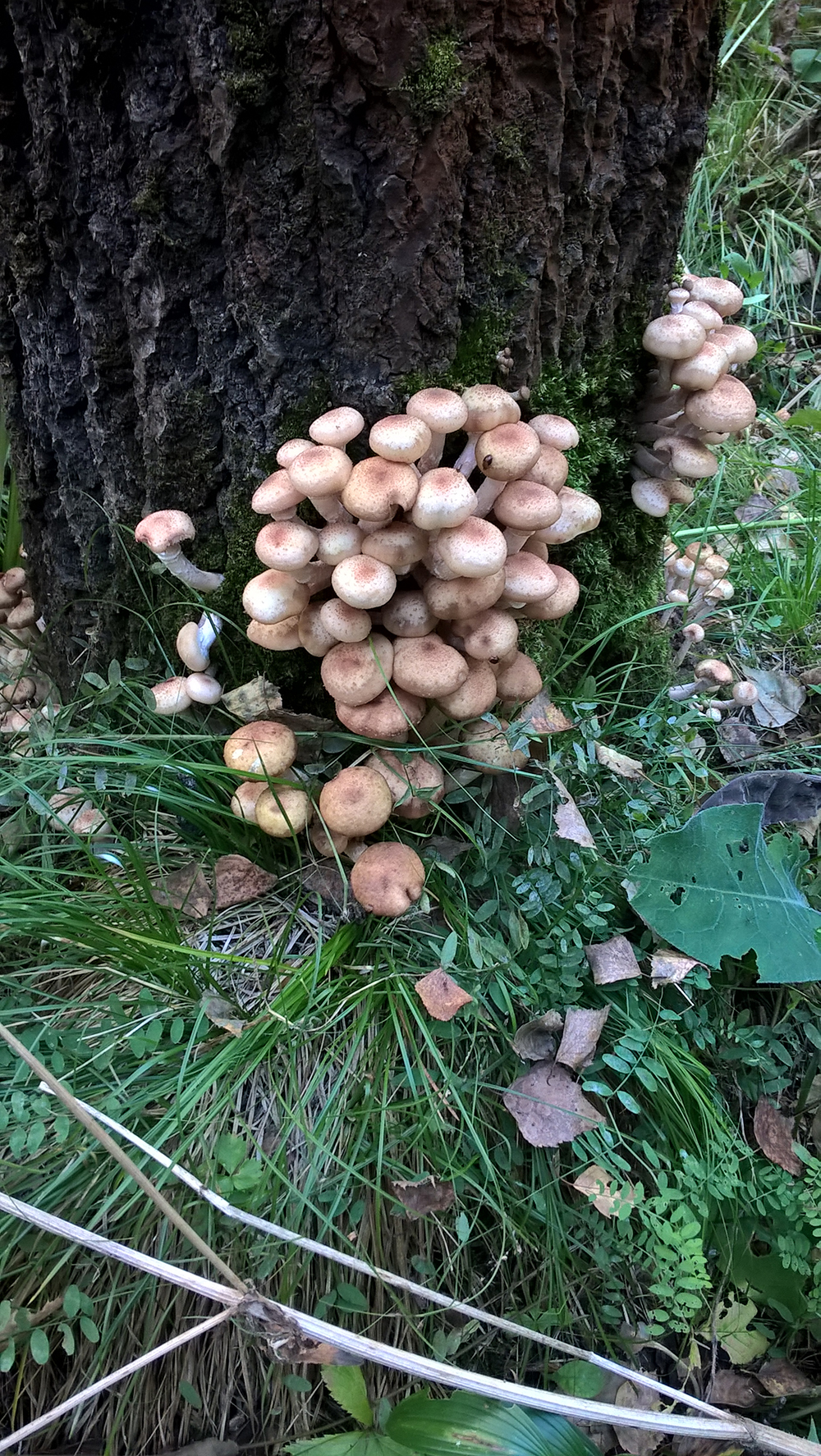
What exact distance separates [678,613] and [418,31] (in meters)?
2.25

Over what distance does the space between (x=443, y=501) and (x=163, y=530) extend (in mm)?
838

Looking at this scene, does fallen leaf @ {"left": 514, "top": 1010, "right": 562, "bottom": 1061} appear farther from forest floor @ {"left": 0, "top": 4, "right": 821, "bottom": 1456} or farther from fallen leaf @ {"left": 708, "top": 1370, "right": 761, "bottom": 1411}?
fallen leaf @ {"left": 708, "top": 1370, "right": 761, "bottom": 1411}

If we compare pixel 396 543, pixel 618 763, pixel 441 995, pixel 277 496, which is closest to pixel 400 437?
pixel 396 543

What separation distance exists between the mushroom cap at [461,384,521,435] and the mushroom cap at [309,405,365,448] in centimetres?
27

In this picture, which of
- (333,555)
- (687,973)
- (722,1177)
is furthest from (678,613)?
(722,1177)

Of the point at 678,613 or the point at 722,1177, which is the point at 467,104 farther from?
the point at 722,1177

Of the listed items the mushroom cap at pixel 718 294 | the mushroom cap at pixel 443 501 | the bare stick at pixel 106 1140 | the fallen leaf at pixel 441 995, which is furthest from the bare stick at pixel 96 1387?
the mushroom cap at pixel 718 294

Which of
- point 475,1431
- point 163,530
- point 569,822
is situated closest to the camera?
point 475,1431

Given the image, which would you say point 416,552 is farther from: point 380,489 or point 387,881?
point 387,881

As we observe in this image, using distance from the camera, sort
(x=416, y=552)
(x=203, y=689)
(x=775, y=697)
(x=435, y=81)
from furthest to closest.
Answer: (x=775, y=697) → (x=203, y=689) → (x=416, y=552) → (x=435, y=81)

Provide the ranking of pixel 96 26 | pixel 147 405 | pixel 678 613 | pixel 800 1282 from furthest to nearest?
pixel 678 613, pixel 147 405, pixel 800 1282, pixel 96 26

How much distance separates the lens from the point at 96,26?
6.06ft

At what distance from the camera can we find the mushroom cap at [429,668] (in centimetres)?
204

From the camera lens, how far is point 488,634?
6.95 ft
